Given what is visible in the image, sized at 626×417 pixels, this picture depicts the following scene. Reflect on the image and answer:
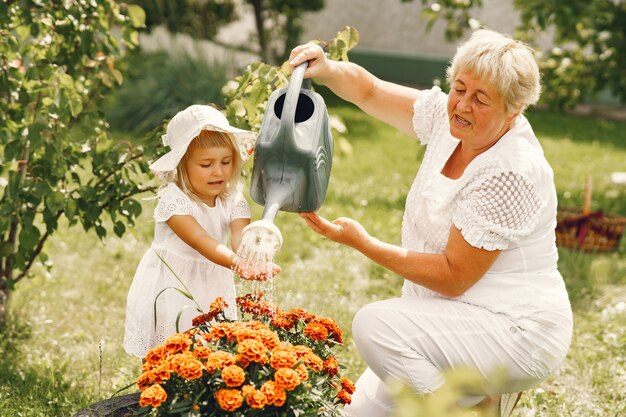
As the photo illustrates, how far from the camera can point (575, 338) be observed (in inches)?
156

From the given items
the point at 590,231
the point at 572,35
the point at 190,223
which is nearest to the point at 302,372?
the point at 190,223

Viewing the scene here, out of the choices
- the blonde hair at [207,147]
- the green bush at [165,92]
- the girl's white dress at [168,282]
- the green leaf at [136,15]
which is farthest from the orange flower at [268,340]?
the green bush at [165,92]

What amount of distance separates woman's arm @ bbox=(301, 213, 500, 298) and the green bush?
6163 millimetres

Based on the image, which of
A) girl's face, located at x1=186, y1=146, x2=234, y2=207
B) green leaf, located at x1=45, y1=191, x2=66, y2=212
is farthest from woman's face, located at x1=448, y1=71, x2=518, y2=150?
green leaf, located at x1=45, y1=191, x2=66, y2=212

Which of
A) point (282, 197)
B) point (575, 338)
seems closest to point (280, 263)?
point (575, 338)

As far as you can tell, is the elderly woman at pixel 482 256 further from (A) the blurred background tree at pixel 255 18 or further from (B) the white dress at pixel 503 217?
(A) the blurred background tree at pixel 255 18

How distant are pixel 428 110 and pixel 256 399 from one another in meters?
1.40

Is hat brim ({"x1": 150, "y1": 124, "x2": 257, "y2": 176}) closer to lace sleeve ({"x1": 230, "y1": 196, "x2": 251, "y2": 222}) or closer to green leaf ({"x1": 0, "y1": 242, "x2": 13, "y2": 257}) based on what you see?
lace sleeve ({"x1": 230, "y1": 196, "x2": 251, "y2": 222})

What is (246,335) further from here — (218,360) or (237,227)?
(237,227)

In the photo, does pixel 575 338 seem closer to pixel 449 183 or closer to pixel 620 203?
pixel 449 183

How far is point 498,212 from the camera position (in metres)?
2.42

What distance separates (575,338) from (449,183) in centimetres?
174

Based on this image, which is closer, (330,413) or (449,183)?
(330,413)

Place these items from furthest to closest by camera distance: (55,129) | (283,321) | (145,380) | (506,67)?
(55,129), (506,67), (283,321), (145,380)
